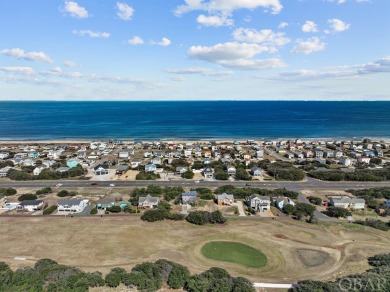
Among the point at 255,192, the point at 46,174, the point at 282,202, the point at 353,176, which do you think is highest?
the point at 353,176

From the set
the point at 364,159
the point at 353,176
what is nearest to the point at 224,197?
the point at 353,176

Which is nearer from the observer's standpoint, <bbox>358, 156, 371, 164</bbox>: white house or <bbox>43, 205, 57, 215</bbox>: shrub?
<bbox>43, 205, 57, 215</bbox>: shrub

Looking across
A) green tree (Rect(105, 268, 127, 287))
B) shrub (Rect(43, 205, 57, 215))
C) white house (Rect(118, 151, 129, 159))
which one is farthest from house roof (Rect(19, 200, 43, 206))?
white house (Rect(118, 151, 129, 159))

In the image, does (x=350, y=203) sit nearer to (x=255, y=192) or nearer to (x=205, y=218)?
(x=255, y=192)

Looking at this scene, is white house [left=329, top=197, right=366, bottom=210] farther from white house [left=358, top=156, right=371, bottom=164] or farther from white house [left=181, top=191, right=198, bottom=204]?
white house [left=358, top=156, right=371, bottom=164]

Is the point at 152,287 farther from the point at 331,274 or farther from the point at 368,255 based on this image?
the point at 368,255

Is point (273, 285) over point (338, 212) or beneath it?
beneath

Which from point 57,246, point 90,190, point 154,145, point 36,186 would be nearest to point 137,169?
point 90,190
